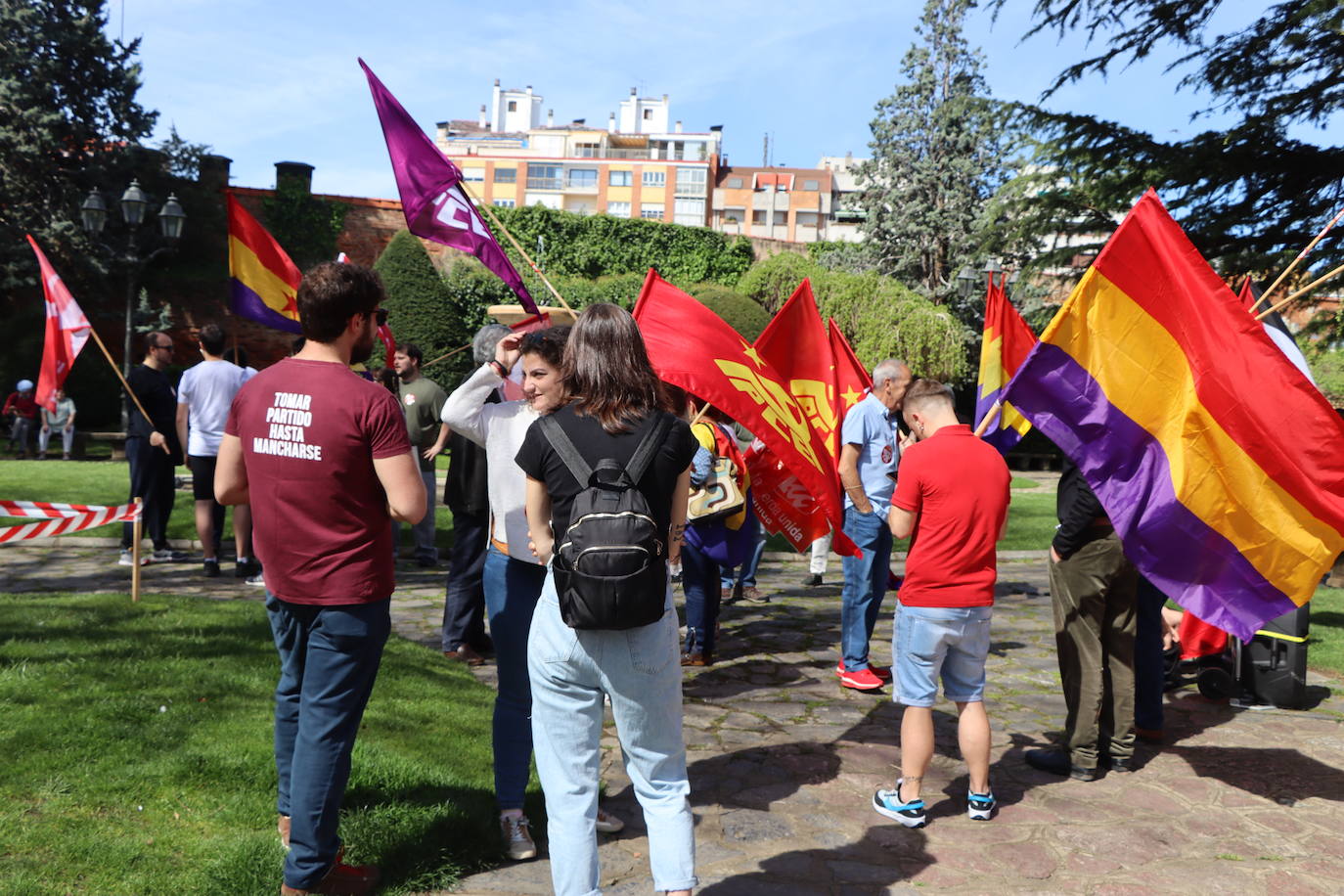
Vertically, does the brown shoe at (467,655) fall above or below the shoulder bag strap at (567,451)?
below

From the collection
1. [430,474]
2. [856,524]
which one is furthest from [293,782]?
[430,474]

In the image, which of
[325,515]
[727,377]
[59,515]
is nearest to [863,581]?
[727,377]

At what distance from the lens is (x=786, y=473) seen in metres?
5.74

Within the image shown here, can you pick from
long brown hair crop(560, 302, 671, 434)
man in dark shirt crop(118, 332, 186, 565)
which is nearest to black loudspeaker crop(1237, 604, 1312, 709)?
long brown hair crop(560, 302, 671, 434)

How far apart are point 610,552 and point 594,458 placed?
0.27m

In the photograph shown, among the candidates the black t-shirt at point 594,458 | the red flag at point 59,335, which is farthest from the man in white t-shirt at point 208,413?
the black t-shirt at point 594,458

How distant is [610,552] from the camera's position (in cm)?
285

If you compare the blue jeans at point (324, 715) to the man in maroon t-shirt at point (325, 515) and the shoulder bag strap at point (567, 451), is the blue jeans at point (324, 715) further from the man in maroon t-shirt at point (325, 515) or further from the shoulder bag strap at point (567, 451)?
the shoulder bag strap at point (567, 451)

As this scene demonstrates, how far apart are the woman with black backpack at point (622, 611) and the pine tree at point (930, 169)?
37653mm

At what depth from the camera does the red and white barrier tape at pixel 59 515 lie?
686 centimetres

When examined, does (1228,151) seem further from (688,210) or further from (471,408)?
(688,210)

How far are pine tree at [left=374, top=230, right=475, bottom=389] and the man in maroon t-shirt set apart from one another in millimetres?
23996

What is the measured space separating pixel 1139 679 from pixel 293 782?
4.56 metres

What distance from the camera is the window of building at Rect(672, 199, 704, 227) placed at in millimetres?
92625
